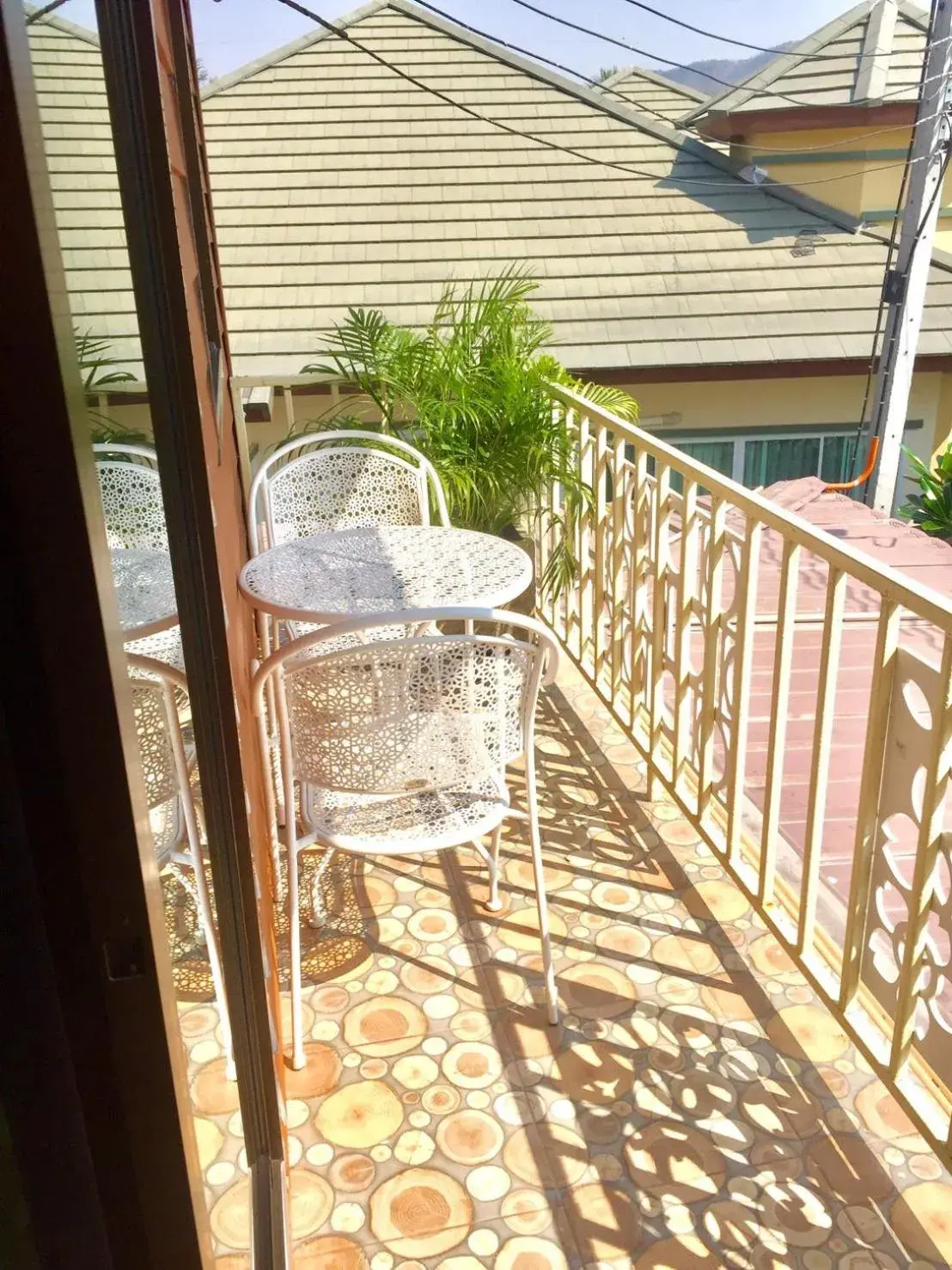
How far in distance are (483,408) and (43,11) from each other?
3261 millimetres

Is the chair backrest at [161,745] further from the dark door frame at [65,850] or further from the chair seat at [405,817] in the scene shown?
the chair seat at [405,817]

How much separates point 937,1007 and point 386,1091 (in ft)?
3.55

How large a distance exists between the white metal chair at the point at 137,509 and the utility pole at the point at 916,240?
833 centimetres

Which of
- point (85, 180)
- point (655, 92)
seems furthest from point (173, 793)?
point (655, 92)

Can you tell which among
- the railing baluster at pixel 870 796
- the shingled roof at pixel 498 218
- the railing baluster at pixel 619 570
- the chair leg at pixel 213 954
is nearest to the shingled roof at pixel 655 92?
the shingled roof at pixel 498 218

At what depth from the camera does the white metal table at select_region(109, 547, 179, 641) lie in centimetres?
82

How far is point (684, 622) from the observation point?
A: 9.06ft

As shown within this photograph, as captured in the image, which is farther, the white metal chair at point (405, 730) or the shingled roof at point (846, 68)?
the shingled roof at point (846, 68)

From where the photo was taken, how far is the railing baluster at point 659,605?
282 cm

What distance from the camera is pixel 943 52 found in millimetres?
7625

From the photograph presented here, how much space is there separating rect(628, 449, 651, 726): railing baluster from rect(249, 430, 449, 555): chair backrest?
0.64 metres

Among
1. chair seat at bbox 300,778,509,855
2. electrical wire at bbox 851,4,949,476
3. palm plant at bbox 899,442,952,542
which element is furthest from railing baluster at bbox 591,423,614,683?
palm plant at bbox 899,442,952,542

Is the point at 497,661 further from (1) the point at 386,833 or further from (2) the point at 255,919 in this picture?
(2) the point at 255,919

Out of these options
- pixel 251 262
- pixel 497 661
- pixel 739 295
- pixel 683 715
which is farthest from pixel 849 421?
pixel 497 661
